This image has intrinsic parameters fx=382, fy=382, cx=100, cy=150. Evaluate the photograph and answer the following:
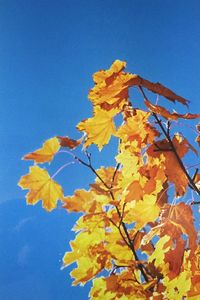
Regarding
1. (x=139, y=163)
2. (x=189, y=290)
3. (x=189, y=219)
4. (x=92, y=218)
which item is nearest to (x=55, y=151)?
(x=139, y=163)

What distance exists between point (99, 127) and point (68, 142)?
21 centimetres

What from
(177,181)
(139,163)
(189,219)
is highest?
(139,163)

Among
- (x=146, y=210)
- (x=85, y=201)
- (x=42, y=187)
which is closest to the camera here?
(x=146, y=210)

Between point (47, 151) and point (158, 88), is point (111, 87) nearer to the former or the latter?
point (158, 88)

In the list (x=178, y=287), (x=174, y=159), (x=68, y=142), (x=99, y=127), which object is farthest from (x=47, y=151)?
(x=178, y=287)

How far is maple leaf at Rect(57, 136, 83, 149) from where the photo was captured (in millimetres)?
1792

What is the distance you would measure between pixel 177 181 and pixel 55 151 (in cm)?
59

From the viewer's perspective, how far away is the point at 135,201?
1729 mm

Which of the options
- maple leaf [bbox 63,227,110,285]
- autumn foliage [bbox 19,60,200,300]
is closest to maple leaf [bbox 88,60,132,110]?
autumn foliage [bbox 19,60,200,300]

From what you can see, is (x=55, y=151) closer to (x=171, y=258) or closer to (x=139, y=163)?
(x=139, y=163)

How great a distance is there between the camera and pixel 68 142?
1817 mm

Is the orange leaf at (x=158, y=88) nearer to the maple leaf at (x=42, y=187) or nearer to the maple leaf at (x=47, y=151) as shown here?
the maple leaf at (x=47, y=151)

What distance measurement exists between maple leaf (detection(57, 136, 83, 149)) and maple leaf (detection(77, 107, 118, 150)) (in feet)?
0.28

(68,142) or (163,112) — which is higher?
(68,142)
